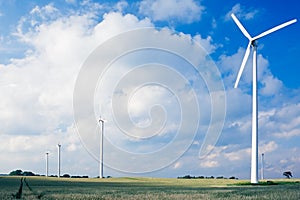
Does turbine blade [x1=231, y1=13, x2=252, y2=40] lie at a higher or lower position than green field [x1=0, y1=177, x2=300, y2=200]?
higher

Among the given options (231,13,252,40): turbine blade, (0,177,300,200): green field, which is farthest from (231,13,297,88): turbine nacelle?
(0,177,300,200): green field

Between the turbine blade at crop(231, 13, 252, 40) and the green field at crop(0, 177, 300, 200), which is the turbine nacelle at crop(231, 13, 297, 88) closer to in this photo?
the turbine blade at crop(231, 13, 252, 40)

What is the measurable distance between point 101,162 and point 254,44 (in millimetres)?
59181

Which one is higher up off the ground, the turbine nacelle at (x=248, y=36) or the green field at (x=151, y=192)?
the turbine nacelle at (x=248, y=36)

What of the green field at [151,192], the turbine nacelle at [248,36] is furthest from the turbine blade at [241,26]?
the green field at [151,192]

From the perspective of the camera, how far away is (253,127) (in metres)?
73.5

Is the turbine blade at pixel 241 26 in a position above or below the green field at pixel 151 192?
above

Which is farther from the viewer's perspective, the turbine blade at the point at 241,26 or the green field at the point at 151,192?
the turbine blade at the point at 241,26

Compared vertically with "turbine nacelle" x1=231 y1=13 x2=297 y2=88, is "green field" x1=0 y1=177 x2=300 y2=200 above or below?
below

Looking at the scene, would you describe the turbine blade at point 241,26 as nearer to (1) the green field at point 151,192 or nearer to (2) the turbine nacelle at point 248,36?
(2) the turbine nacelle at point 248,36

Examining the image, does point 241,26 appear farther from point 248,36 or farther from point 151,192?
point 151,192

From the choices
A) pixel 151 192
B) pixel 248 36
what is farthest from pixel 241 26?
pixel 151 192

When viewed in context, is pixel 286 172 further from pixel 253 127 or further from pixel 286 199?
pixel 286 199

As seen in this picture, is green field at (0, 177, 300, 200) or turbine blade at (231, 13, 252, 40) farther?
turbine blade at (231, 13, 252, 40)
